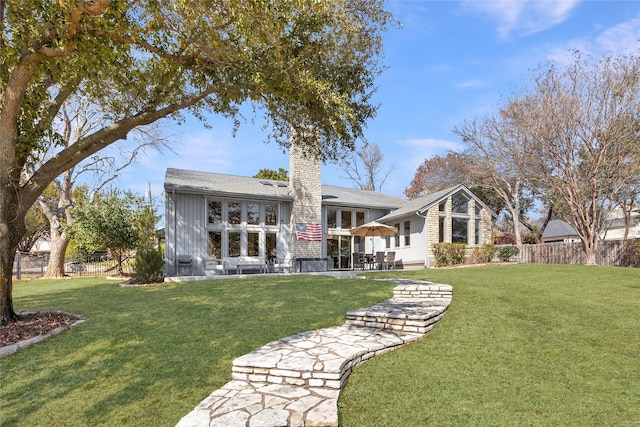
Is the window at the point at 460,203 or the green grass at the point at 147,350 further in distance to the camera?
the window at the point at 460,203

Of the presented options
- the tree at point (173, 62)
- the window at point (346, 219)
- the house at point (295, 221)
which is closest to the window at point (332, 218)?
the house at point (295, 221)

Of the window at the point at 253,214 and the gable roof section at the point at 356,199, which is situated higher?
the gable roof section at the point at 356,199

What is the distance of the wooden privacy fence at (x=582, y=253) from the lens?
1694 centimetres

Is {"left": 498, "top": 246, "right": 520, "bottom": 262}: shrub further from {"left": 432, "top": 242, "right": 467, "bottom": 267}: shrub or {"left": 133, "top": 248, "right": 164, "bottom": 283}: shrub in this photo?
{"left": 133, "top": 248, "right": 164, "bottom": 283}: shrub

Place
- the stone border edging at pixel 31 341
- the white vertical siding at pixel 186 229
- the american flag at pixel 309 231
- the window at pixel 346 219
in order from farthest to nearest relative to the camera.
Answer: the window at pixel 346 219 < the american flag at pixel 309 231 < the white vertical siding at pixel 186 229 < the stone border edging at pixel 31 341

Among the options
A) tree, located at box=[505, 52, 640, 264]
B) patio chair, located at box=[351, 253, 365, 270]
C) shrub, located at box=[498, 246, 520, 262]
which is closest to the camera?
tree, located at box=[505, 52, 640, 264]

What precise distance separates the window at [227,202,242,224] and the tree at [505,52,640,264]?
15412mm

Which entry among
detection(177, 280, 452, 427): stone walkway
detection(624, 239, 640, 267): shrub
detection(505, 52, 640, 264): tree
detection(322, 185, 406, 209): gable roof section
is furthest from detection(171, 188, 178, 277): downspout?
detection(624, 239, 640, 267): shrub

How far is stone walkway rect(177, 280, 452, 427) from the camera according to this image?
357 centimetres

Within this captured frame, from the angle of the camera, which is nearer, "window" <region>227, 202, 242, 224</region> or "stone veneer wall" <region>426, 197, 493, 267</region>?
"window" <region>227, 202, 242, 224</region>

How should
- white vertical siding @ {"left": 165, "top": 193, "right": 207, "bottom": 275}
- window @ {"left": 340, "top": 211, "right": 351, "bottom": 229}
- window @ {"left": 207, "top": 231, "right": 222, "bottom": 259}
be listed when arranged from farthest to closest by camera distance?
window @ {"left": 340, "top": 211, "right": 351, "bottom": 229}
window @ {"left": 207, "top": 231, "right": 222, "bottom": 259}
white vertical siding @ {"left": 165, "top": 193, "right": 207, "bottom": 275}

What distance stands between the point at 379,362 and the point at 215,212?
13833 mm

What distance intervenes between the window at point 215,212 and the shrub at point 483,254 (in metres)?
14.0

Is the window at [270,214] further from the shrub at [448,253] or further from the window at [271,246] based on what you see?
the shrub at [448,253]
